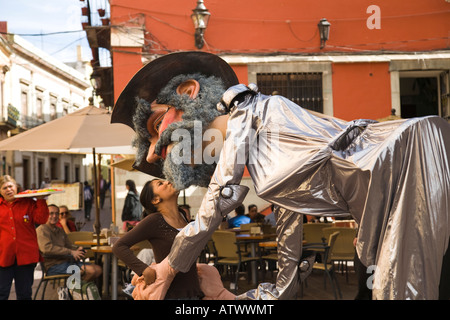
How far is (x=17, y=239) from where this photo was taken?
19.2 feet

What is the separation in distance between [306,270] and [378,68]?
1169cm

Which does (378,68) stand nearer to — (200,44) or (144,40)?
(200,44)

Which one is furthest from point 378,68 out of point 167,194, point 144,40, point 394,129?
point 394,129

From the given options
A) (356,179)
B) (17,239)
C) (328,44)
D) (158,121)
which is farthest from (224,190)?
(328,44)

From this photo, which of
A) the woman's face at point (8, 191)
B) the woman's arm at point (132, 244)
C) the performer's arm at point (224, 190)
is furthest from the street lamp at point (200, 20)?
the performer's arm at point (224, 190)

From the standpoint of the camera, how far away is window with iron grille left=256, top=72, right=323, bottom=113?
13.4 metres

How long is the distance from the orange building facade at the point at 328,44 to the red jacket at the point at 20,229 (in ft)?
25.8

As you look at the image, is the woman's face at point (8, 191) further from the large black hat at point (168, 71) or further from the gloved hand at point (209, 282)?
the large black hat at point (168, 71)

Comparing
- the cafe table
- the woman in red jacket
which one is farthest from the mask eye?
the cafe table

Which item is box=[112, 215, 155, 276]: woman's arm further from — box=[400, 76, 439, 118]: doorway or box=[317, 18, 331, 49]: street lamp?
box=[400, 76, 439, 118]: doorway

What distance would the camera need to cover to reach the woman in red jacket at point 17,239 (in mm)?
5812

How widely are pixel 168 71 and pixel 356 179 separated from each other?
1.10 meters

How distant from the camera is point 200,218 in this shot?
2.26 meters

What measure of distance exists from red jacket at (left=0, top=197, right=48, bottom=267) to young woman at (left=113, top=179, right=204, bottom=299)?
274cm
